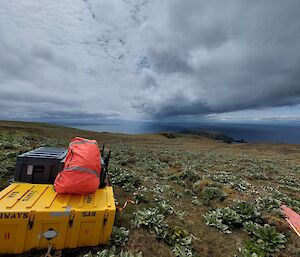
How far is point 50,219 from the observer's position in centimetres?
429

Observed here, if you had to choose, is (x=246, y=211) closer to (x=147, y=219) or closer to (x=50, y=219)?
(x=147, y=219)

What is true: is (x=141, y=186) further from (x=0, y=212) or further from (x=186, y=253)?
(x=0, y=212)

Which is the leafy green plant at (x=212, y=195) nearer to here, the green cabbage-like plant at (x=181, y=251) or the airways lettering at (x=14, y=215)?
the green cabbage-like plant at (x=181, y=251)

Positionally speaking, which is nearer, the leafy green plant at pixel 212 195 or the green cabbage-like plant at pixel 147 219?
the green cabbage-like plant at pixel 147 219

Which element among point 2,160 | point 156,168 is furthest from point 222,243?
point 2,160

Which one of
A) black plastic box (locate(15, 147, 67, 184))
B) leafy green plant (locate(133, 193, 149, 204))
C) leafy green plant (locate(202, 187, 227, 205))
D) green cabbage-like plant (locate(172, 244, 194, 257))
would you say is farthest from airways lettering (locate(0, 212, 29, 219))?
leafy green plant (locate(202, 187, 227, 205))

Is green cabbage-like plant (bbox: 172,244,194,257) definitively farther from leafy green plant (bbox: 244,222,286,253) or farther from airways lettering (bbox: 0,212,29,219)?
airways lettering (bbox: 0,212,29,219)

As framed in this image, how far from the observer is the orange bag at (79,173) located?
193 inches

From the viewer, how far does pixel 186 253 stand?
5191mm

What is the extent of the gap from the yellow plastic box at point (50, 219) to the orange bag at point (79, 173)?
0.24 m

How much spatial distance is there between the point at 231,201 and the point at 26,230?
8319 mm

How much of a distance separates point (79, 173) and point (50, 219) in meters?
1.18

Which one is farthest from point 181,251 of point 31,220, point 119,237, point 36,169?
point 36,169

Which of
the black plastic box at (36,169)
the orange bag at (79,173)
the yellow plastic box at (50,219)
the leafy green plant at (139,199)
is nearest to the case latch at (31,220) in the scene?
the yellow plastic box at (50,219)
